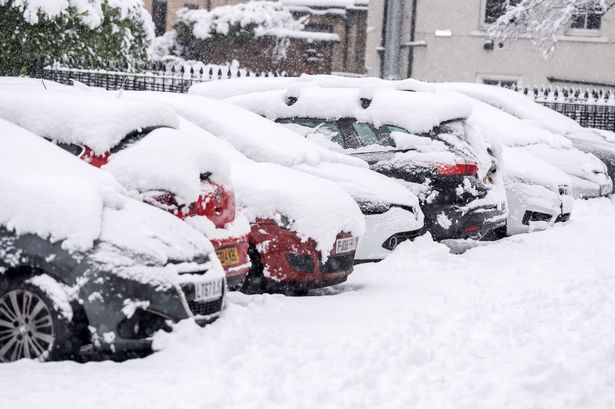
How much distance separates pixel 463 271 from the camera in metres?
9.34

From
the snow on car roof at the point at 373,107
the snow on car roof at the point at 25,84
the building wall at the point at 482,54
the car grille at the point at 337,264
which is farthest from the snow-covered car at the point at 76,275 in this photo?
the building wall at the point at 482,54

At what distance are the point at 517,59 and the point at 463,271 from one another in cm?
1921

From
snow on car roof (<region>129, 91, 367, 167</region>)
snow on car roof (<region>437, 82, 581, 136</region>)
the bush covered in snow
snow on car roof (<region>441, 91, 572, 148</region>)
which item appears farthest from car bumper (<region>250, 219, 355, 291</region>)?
snow on car roof (<region>437, 82, 581, 136</region>)

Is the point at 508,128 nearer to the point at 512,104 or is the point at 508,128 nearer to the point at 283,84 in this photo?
the point at 512,104

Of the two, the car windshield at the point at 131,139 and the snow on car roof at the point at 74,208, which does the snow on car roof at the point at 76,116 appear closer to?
the car windshield at the point at 131,139

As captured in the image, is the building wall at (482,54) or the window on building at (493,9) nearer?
the building wall at (482,54)

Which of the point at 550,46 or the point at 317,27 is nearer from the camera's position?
the point at 550,46

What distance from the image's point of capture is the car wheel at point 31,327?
17.8 feet

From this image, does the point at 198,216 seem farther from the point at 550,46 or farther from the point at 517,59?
the point at 517,59

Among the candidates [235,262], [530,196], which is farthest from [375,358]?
[530,196]

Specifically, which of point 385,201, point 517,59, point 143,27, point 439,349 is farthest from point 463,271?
point 517,59

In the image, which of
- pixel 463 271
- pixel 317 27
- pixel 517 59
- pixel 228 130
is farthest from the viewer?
pixel 317 27

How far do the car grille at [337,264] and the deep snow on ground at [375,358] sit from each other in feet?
0.75

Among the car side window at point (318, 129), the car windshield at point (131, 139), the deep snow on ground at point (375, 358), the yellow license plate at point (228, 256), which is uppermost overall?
the car windshield at point (131, 139)
